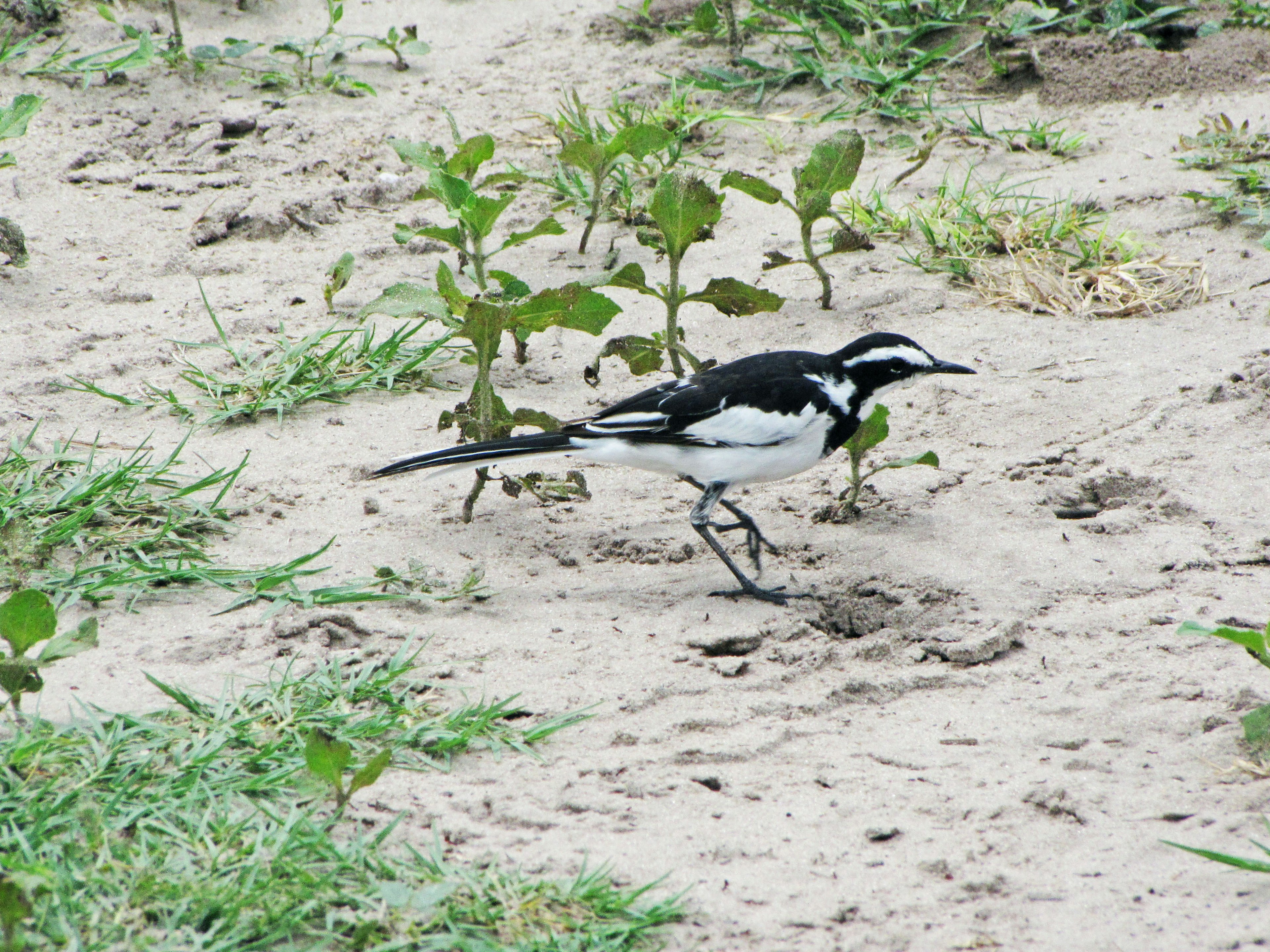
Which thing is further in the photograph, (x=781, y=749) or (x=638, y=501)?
(x=638, y=501)

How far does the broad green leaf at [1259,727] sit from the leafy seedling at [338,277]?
4238 millimetres

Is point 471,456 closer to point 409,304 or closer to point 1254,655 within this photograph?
point 409,304

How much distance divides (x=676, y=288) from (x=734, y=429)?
3.51ft

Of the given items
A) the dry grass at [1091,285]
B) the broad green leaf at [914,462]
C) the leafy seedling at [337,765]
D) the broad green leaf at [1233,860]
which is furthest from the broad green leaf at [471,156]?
the broad green leaf at [1233,860]

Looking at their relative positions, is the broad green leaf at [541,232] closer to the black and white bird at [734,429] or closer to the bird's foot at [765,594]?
the black and white bird at [734,429]

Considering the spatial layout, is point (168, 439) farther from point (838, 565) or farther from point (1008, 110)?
point (1008, 110)

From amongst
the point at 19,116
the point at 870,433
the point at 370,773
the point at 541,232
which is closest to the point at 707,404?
the point at 870,433

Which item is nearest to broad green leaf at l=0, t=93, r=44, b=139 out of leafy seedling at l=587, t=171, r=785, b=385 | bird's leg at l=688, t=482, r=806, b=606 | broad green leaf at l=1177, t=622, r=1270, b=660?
leafy seedling at l=587, t=171, r=785, b=385

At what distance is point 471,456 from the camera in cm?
416

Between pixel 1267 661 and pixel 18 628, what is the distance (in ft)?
10.3

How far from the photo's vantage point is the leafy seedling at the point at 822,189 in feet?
18.2

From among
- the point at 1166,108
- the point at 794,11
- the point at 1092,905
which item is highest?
the point at 794,11

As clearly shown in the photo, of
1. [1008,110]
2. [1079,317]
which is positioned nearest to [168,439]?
[1079,317]

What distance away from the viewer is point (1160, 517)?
4.26 metres
